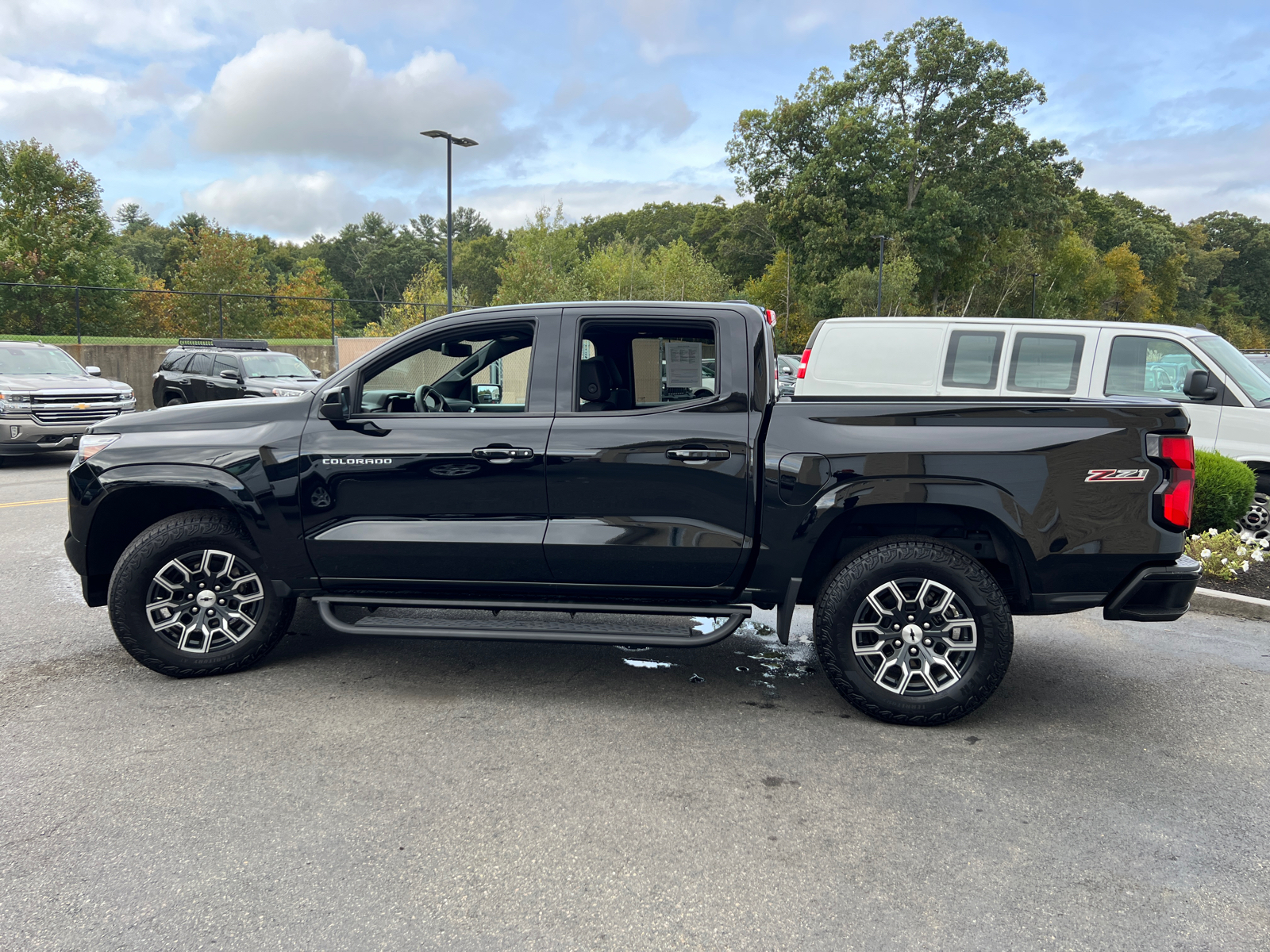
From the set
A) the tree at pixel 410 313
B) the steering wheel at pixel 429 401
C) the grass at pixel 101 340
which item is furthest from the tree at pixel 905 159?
the steering wheel at pixel 429 401

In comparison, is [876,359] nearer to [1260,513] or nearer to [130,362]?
[1260,513]

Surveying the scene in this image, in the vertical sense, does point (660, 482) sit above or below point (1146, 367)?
below

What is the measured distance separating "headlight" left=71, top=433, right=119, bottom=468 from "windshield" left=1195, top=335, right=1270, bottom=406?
8.43 m

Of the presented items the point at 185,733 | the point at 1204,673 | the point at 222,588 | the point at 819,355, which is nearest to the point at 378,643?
the point at 222,588

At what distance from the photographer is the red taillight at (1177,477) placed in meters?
3.93

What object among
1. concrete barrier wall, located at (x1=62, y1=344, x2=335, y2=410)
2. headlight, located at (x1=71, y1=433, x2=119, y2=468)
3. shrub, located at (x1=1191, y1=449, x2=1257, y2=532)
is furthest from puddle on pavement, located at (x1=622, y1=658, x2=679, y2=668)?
concrete barrier wall, located at (x1=62, y1=344, x2=335, y2=410)

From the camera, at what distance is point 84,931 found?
2.58m

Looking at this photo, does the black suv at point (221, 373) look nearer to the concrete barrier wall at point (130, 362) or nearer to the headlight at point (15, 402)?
the headlight at point (15, 402)

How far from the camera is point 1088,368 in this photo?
7.94 m

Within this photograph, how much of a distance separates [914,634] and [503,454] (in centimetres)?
210

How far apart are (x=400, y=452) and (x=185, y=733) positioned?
5.15ft

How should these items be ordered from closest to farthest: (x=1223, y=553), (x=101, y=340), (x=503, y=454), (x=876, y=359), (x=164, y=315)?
(x=503, y=454), (x=1223, y=553), (x=876, y=359), (x=101, y=340), (x=164, y=315)

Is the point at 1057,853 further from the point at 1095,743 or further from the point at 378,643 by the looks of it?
the point at 378,643

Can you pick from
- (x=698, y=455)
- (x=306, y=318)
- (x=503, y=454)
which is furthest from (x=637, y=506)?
(x=306, y=318)
